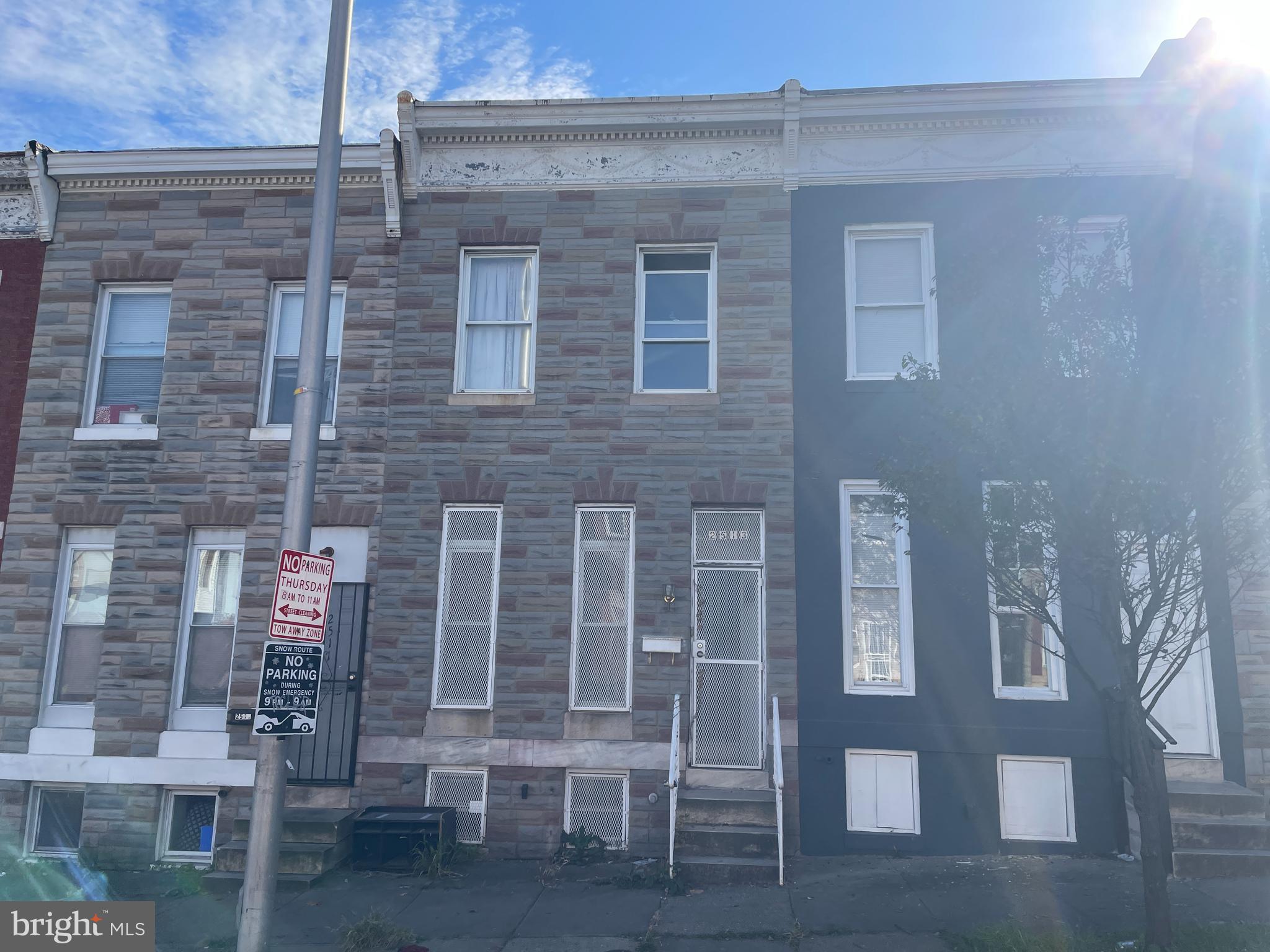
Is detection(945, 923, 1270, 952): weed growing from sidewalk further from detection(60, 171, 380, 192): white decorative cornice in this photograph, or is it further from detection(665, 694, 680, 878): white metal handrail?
detection(60, 171, 380, 192): white decorative cornice

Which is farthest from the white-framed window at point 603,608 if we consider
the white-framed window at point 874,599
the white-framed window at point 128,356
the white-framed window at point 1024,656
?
the white-framed window at point 128,356

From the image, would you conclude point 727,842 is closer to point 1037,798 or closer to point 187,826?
point 1037,798

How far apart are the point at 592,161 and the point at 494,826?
25.2ft

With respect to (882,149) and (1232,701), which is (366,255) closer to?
(882,149)

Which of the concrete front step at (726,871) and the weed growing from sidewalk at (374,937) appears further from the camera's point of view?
the concrete front step at (726,871)

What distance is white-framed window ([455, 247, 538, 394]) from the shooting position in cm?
1076

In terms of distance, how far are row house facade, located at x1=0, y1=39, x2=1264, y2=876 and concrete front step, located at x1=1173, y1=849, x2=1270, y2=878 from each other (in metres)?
0.69

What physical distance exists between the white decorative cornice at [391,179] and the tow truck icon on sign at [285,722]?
6.56 metres

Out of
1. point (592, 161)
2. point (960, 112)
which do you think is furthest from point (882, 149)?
point (592, 161)

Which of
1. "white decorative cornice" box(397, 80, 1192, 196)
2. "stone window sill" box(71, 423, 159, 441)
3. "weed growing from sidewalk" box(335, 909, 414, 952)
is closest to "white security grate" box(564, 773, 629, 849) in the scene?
"weed growing from sidewalk" box(335, 909, 414, 952)

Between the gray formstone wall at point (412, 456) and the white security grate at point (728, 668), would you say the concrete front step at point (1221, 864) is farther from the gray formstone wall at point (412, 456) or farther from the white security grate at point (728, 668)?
the white security grate at point (728, 668)

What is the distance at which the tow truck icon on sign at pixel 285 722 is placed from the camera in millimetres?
5934

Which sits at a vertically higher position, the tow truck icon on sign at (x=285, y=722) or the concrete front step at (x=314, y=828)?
the tow truck icon on sign at (x=285, y=722)

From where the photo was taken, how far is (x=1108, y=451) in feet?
20.5
